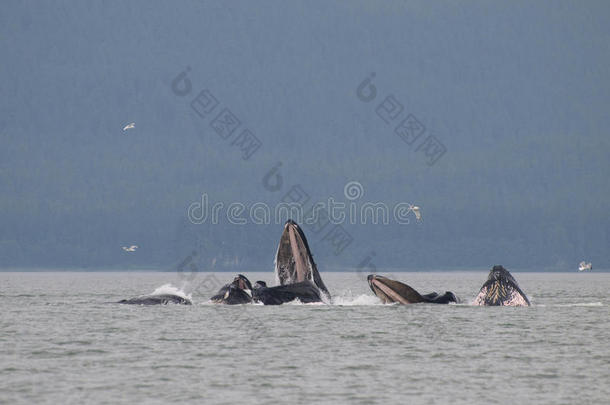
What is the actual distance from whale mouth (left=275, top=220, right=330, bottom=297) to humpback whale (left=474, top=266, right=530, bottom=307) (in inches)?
367

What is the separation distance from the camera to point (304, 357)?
26.3 meters

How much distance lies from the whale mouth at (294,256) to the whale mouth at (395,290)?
302 cm

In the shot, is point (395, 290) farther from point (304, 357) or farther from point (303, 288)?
point (304, 357)

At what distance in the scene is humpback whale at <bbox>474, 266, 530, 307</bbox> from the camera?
44.8m

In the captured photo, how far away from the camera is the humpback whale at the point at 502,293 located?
44.8 metres

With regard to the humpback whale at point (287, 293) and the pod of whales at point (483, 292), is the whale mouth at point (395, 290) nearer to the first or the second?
the pod of whales at point (483, 292)

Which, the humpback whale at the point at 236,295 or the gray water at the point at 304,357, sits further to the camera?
the humpback whale at the point at 236,295

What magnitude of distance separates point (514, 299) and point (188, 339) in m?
22.5

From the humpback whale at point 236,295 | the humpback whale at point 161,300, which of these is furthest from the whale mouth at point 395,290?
the humpback whale at point 161,300

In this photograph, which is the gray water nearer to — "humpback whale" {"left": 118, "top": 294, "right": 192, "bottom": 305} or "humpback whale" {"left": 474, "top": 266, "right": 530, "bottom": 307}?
"humpback whale" {"left": 474, "top": 266, "right": 530, "bottom": 307}

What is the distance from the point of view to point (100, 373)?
22781 millimetres

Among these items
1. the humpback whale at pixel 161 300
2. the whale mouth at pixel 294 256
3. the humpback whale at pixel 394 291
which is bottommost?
the humpback whale at pixel 161 300

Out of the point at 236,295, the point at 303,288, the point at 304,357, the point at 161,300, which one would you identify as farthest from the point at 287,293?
the point at 304,357

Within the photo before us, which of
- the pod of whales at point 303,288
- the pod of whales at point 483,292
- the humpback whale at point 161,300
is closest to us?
the pod of whales at point 303,288
